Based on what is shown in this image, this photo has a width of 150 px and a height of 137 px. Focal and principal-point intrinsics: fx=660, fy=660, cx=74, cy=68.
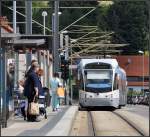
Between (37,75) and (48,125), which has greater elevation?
(37,75)

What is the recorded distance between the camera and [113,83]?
3969 centimetres

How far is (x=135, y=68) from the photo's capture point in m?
75.1

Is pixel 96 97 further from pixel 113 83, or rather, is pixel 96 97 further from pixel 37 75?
pixel 37 75

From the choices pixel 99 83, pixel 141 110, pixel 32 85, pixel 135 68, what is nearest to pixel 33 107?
pixel 32 85

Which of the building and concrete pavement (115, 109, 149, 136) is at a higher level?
the building

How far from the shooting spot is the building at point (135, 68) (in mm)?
65938

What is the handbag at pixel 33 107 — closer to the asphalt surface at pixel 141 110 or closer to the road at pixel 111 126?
the road at pixel 111 126

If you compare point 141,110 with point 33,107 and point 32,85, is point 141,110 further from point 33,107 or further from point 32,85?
point 33,107

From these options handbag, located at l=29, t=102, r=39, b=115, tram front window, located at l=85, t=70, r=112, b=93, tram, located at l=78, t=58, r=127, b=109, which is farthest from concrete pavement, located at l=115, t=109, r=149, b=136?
tram front window, located at l=85, t=70, r=112, b=93

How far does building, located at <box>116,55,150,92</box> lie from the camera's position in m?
65.9

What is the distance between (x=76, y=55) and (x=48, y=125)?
1887 inches

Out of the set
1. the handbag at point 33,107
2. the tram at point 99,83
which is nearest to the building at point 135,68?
the tram at point 99,83

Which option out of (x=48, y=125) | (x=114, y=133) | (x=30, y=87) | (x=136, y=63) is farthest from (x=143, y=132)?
(x=136, y=63)

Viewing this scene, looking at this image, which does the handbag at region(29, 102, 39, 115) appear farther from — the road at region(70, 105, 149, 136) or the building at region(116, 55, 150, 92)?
the building at region(116, 55, 150, 92)
